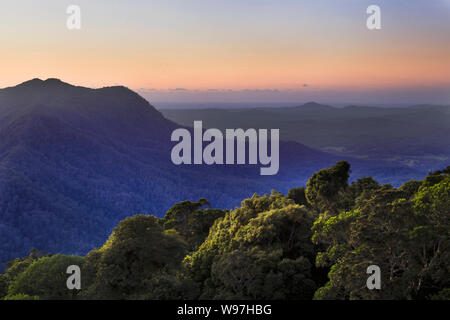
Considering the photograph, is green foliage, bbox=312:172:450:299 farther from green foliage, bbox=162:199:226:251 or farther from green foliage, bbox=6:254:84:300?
green foliage, bbox=162:199:226:251

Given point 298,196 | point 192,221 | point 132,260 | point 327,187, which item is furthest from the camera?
point 298,196

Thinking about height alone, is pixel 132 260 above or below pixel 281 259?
above

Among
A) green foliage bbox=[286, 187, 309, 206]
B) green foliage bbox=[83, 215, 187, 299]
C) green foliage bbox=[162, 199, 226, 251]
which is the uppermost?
green foliage bbox=[83, 215, 187, 299]

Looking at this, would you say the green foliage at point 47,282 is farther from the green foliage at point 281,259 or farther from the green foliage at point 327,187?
the green foliage at point 327,187

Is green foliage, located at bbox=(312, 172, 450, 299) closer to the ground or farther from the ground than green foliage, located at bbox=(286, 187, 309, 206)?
farther from the ground

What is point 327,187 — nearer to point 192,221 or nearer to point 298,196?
point 298,196

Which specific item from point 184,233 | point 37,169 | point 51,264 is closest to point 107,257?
point 51,264

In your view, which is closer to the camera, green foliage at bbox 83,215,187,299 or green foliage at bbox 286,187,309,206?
green foliage at bbox 83,215,187,299

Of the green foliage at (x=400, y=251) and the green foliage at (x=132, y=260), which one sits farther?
the green foliage at (x=132, y=260)

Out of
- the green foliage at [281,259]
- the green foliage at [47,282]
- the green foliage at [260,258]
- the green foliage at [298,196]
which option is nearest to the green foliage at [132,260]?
the green foliage at [281,259]

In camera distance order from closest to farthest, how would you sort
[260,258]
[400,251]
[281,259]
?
1. [400,251]
2. [260,258]
3. [281,259]

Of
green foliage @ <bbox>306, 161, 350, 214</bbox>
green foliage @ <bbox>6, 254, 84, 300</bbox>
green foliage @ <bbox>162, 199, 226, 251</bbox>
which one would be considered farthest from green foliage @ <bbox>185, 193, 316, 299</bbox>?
green foliage @ <bbox>162, 199, 226, 251</bbox>

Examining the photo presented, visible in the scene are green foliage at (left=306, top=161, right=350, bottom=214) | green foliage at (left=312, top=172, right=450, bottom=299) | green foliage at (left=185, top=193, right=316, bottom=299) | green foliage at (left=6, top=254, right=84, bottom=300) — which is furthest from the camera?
green foliage at (left=306, top=161, right=350, bottom=214)

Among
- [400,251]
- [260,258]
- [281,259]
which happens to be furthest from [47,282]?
[400,251]
